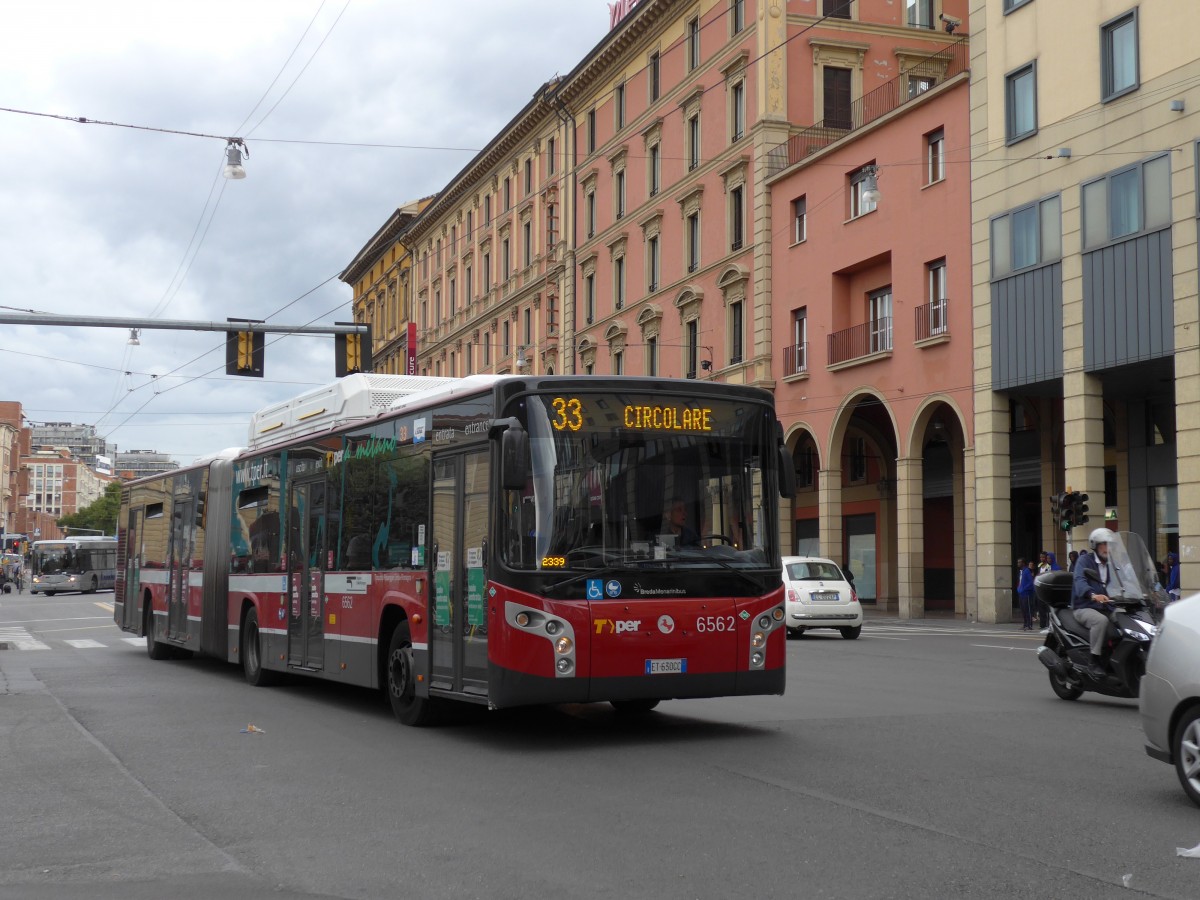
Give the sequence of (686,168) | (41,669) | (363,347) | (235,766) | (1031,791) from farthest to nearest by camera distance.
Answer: (686,168) < (363,347) < (41,669) < (235,766) < (1031,791)

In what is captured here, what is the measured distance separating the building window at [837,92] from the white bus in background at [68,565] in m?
45.2

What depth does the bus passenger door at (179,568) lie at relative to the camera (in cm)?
2081

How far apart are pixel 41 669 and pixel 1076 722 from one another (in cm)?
1408

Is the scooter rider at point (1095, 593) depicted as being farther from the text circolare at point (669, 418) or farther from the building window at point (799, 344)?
the building window at point (799, 344)

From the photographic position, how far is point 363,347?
26.6 meters

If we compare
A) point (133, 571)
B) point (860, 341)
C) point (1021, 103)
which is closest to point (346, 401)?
point (133, 571)

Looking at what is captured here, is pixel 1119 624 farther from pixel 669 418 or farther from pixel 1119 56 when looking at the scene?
pixel 1119 56

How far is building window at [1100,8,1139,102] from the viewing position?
95.7 ft

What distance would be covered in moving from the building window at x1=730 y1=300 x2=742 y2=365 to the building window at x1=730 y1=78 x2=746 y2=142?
5108mm

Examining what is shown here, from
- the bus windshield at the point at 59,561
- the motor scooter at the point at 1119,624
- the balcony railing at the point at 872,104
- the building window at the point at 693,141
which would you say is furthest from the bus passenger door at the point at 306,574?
the bus windshield at the point at 59,561

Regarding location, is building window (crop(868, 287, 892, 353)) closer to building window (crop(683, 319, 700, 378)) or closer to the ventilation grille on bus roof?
building window (crop(683, 319, 700, 378))

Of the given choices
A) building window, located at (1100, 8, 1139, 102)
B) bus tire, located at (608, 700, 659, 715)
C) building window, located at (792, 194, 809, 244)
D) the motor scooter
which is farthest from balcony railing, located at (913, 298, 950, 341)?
bus tire, located at (608, 700, 659, 715)

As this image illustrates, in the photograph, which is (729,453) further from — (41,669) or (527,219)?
(527,219)

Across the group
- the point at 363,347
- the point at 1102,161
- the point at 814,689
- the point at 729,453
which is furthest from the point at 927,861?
the point at 1102,161
